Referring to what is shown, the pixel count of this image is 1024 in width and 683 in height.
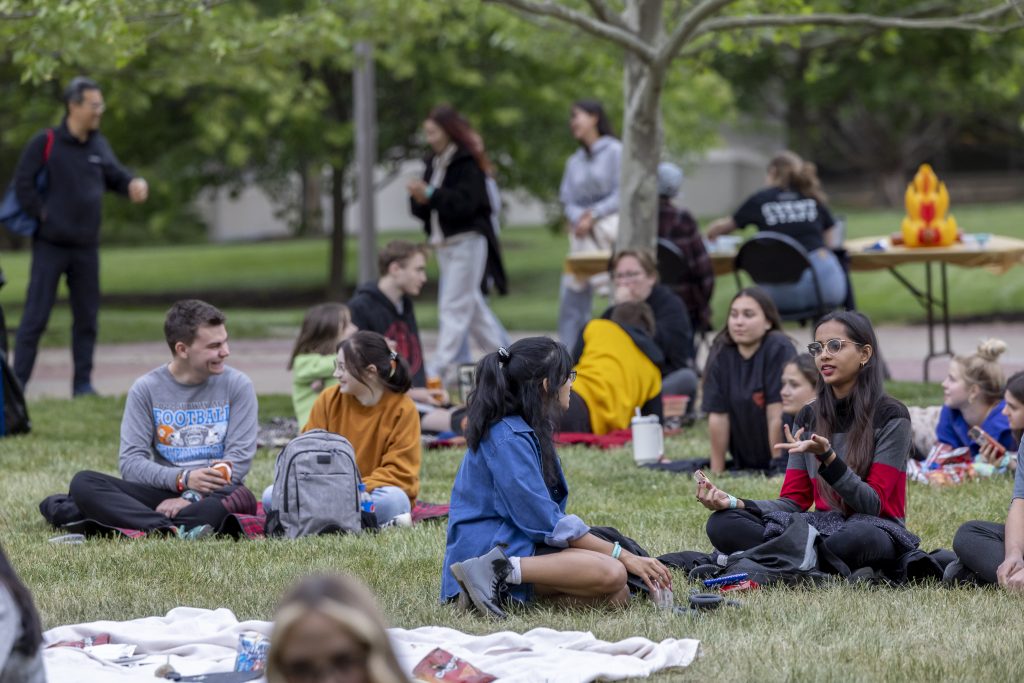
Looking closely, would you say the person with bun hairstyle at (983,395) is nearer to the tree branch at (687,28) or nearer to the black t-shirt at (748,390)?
the black t-shirt at (748,390)

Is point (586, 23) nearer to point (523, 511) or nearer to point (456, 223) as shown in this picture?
point (456, 223)

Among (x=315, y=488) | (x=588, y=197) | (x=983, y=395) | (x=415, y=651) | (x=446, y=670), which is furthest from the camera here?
(x=588, y=197)

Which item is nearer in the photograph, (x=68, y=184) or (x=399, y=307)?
(x=399, y=307)

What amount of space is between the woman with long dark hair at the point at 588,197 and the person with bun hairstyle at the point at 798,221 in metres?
1.06

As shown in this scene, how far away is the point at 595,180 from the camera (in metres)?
12.6

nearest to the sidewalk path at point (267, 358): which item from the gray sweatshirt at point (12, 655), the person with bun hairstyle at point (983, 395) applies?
the person with bun hairstyle at point (983, 395)

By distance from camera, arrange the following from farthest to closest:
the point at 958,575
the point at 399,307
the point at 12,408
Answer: the point at 399,307 → the point at 12,408 → the point at 958,575

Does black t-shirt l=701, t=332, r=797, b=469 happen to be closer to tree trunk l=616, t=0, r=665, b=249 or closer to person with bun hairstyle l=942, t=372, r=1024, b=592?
person with bun hairstyle l=942, t=372, r=1024, b=592

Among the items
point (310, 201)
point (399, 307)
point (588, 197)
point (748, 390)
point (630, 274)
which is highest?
point (310, 201)

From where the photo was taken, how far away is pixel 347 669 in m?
2.40

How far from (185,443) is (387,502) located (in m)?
1.00

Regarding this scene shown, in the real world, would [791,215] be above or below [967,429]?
above

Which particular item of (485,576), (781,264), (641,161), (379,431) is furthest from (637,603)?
(641,161)

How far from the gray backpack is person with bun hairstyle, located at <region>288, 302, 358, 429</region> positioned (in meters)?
1.92
